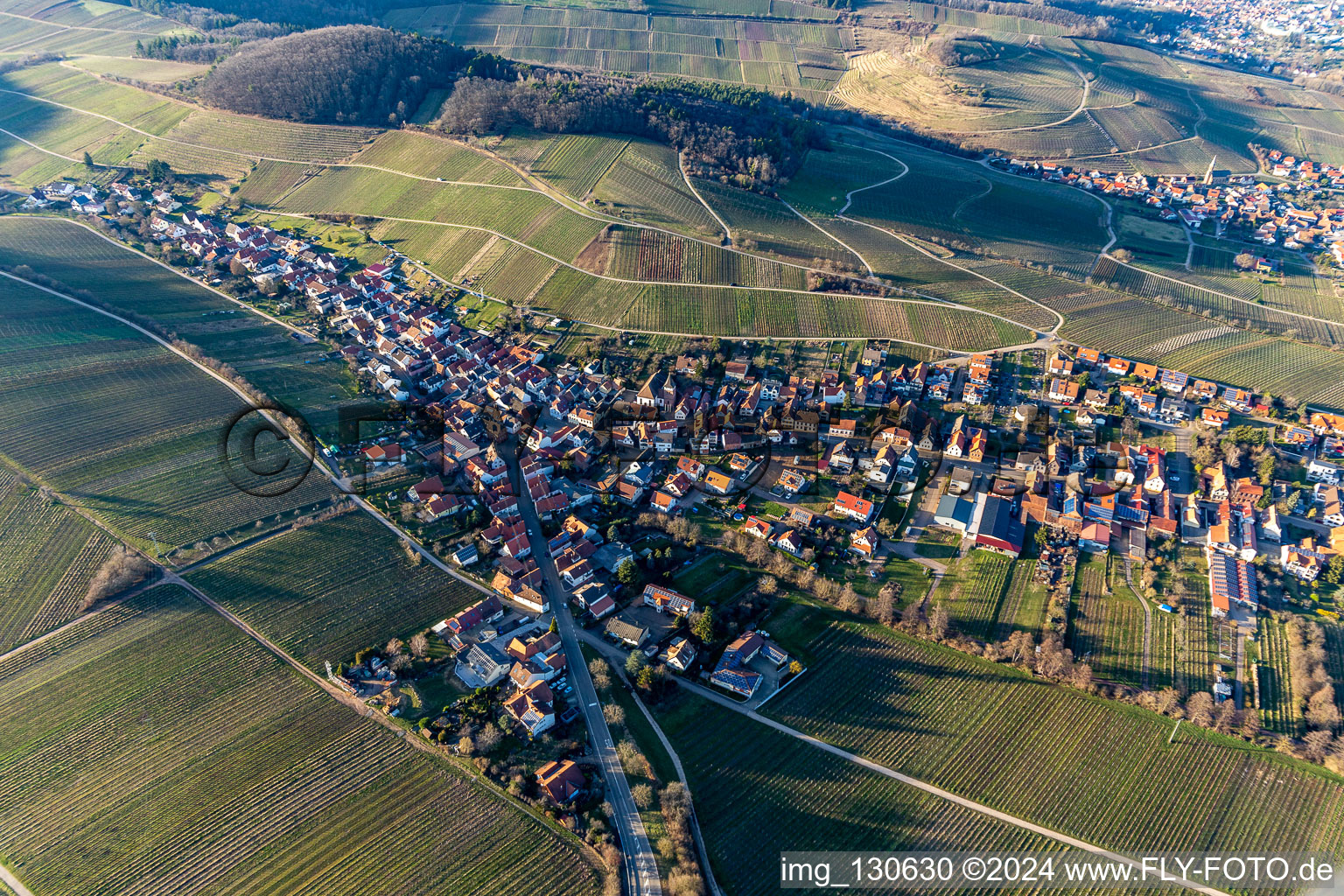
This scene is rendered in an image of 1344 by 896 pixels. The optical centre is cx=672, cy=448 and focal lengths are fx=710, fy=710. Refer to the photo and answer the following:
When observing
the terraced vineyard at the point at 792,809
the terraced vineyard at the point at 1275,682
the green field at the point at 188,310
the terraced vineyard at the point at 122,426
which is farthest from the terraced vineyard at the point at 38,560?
the terraced vineyard at the point at 1275,682

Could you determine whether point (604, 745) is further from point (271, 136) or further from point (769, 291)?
point (271, 136)

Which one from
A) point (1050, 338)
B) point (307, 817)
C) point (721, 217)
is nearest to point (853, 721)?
point (307, 817)

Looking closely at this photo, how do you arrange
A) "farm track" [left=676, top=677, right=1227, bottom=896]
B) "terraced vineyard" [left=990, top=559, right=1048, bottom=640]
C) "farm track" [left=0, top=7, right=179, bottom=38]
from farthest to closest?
"farm track" [left=0, top=7, right=179, bottom=38] → "terraced vineyard" [left=990, top=559, right=1048, bottom=640] → "farm track" [left=676, top=677, right=1227, bottom=896]

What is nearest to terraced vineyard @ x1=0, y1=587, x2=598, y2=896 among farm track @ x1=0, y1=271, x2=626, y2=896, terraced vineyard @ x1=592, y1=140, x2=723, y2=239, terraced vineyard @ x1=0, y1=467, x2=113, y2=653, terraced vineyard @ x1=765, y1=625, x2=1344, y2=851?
farm track @ x1=0, y1=271, x2=626, y2=896

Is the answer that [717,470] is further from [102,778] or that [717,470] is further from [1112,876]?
[102,778]

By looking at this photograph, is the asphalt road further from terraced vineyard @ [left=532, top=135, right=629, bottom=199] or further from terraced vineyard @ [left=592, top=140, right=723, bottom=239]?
terraced vineyard @ [left=532, top=135, right=629, bottom=199]

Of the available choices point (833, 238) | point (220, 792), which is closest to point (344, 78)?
point (833, 238)

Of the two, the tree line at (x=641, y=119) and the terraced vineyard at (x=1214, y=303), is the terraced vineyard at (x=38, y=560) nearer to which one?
the tree line at (x=641, y=119)
